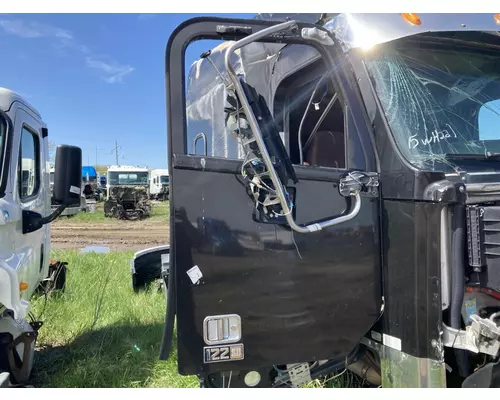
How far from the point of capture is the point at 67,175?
264 centimetres

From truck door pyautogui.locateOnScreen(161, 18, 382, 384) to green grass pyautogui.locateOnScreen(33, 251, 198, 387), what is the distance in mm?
1456

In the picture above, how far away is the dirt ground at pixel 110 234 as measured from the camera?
12.8 meters

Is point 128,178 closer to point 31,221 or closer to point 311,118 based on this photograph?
point 31,221

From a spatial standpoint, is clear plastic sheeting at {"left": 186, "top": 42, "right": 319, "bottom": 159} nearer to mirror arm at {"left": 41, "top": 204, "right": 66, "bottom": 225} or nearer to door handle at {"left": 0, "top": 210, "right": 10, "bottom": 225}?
mirror arm at {"left": 41, "top": 204, "right": 66, "bottom": 225}

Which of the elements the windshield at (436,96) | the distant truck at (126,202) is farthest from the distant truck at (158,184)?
the windshield at (436,96)

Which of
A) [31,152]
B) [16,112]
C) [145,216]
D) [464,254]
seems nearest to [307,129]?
[464,254]

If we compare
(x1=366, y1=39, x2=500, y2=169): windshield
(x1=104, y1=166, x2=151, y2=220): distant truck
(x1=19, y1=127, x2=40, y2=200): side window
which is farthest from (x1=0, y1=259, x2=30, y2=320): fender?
(x1=104, y1=166, x2=151, y2=220): distant truck

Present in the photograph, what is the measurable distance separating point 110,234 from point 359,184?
14.7 metres

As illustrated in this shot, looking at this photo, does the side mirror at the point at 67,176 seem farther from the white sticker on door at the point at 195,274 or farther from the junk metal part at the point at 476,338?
the junk metal part at the point at 476,338

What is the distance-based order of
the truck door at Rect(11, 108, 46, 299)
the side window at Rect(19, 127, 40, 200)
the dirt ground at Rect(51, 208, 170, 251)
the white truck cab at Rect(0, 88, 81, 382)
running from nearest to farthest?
1. the white truck cab at Rect(0, 88, 81, 382)
2. the truck door at Rect(11, 108, 46, 299)
3. the side window at Rect(19, 127, 40, 200)
4. the dirt ground at Rect(51, 208, 170, 251)

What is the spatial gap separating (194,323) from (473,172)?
1461 mm

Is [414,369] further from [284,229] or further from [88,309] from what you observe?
[88,309]

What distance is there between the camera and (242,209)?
1887mm

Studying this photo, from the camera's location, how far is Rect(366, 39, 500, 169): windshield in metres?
2.01
